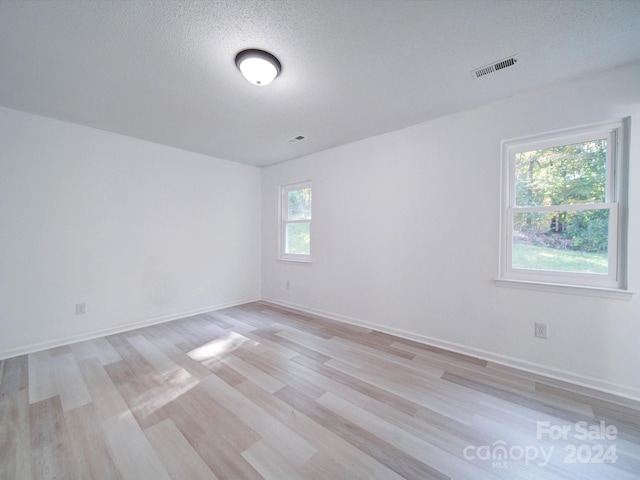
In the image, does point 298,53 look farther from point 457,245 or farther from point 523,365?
point 523,365

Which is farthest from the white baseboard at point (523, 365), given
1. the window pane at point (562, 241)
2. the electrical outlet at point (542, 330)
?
the window pane at point (562, 241)

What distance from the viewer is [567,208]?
2152 millimetres

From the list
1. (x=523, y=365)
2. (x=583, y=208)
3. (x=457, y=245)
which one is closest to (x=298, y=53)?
(x=457, y=245)

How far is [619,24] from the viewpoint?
1525 millimetres

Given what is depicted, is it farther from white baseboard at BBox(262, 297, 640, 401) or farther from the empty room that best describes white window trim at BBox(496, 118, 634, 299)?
white baseboard at BBox(262, 297, 640, 401)

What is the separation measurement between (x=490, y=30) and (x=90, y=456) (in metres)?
3.40

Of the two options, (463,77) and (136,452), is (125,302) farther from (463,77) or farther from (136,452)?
(463,77)

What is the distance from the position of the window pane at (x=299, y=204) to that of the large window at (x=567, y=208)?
2.65 meters

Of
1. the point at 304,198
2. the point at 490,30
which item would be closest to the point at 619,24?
the point at 490,30

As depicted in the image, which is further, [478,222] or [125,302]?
[125,302]

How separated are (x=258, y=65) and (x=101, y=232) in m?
2.79

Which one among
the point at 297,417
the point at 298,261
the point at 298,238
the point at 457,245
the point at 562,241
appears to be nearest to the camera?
the point at 297,417

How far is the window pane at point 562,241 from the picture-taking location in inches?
80.7

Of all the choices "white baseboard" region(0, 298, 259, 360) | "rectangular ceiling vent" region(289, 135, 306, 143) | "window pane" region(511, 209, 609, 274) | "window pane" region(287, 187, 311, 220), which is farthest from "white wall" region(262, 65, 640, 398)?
"white baseboard" region(0, 298, 259, 360)
